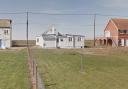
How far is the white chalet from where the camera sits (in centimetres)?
8594

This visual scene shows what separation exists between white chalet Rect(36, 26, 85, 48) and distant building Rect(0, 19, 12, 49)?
8073 mm

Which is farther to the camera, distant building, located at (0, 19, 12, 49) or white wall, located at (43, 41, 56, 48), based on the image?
white wall, located at (43, 41, 56, 48)

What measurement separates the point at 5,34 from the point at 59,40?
525 inches

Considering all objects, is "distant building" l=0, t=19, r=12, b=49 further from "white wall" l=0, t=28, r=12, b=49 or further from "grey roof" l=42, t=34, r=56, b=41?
"grey roof" l=42, t=34, r=56, b=41

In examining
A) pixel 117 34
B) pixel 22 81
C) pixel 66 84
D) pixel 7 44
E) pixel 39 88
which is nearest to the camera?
pixel 39 88

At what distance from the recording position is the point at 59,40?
8675cm

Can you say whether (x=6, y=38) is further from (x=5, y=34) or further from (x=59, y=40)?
(x=59, y=40)

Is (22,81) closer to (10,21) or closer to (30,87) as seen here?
(30,87)

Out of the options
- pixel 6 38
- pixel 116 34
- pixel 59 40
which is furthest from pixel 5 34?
pixel 116 34

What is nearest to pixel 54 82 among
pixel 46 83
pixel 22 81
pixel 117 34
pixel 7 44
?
pixel 46 83

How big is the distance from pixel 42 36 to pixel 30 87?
66.4 meters

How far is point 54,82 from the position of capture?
22922 millimetres

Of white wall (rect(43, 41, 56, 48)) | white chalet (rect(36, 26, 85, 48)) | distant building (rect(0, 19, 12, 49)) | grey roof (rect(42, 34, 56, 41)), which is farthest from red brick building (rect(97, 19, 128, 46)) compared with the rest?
distant building (rect(0, 19, 12, 49))

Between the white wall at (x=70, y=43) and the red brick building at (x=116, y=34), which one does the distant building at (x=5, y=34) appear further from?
the red brick building at (x=116, y=34)
